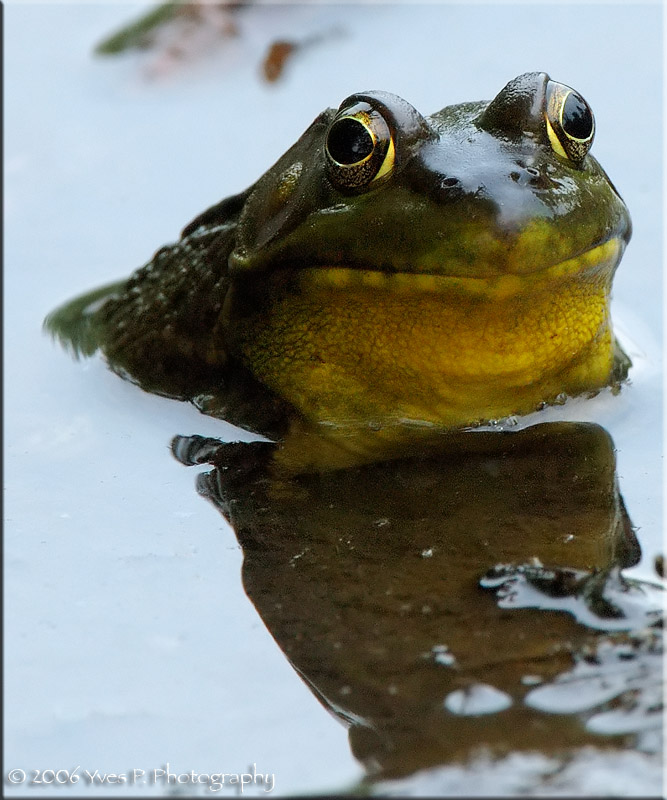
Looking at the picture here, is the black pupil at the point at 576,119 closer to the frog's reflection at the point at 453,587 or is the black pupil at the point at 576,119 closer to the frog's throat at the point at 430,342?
the frog's throat at the point at 430,342

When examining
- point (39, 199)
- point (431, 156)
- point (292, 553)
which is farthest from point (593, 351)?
point (39, 199)

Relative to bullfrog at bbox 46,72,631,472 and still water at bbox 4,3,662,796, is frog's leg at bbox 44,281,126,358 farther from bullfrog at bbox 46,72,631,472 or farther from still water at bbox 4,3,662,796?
bullfrog at bbox 46,72,631,472

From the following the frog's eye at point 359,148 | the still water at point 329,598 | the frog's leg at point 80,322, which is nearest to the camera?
the still water at point 329,598

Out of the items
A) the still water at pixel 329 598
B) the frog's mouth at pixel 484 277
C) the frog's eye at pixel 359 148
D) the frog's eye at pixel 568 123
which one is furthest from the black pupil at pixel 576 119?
the still water at pixel 329 598

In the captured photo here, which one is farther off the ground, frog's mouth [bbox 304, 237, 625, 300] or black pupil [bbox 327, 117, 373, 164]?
black pupil [bbox 327, 117, 373, 164]

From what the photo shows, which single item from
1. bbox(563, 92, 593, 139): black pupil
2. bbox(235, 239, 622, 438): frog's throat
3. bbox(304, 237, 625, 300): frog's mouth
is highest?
bbox(563, 92, 593, 139): black pupil

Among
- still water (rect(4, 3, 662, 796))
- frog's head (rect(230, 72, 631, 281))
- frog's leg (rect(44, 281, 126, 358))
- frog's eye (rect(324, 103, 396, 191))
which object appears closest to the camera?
still water (rect(4, 3, 662, 796))

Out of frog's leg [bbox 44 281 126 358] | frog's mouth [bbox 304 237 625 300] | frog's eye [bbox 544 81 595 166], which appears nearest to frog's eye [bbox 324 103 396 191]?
frog's mouth [bbox 304 237 625 300]

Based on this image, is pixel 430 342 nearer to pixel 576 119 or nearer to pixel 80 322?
pixel 576 119

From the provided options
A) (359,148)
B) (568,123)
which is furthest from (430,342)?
(568,123)
